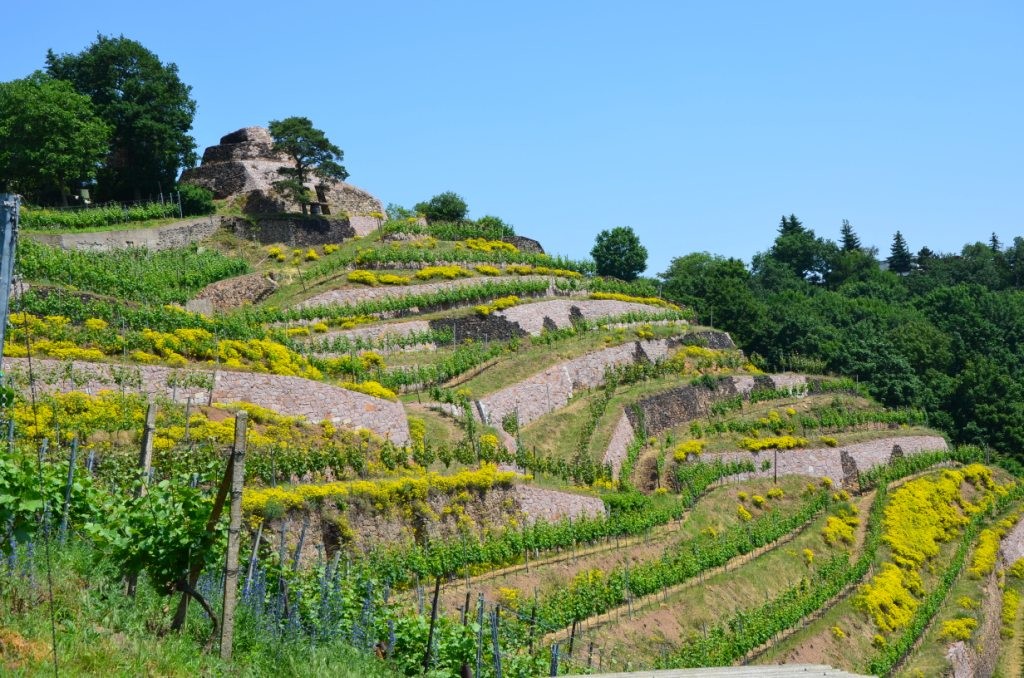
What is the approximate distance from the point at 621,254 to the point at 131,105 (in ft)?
107

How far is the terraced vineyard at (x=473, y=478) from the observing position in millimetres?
15719

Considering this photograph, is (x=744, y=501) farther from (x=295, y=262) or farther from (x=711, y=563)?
(x=295, y=262)

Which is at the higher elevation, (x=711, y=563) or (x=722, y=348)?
(x=722, y=348)

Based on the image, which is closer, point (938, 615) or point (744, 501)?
point (938, 615)

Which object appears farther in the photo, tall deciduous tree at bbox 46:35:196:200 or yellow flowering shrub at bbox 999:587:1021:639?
tall deciduous tree at bbox 46:35:196:200

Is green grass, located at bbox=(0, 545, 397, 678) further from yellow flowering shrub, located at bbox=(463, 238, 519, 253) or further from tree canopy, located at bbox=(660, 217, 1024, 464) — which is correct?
tree canopy, located at bbox=(660, 217, 1024, 464)

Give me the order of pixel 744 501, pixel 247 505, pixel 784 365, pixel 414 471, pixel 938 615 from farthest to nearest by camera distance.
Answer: pixel 784 365
pixel 744 501
pixel 938 615
pixel 414 471
pixel 247 505

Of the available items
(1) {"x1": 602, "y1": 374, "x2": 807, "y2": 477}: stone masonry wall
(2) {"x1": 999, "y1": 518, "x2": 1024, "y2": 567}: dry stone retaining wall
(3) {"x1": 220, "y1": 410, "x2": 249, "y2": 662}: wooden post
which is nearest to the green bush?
(1) {"x1": 602, "y1": 374, "x2": 807, "y2": 477}: stone masonry wall

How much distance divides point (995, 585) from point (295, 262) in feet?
100

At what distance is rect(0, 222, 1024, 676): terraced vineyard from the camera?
51.6 ft

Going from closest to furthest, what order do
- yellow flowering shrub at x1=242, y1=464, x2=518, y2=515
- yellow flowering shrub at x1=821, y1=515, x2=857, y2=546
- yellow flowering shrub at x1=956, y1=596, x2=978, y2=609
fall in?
yellow flowering shrub at x1=242, y1=464, x2=518, y2=515 < yellow flowering shrub at x1=956, y1=596, x2=978, y2=609 < yellow flowering shrub at x1=821, y1=515, x2=857, y2=546

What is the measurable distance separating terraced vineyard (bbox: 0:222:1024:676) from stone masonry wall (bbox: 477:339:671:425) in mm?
124

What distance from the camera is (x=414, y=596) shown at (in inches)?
988

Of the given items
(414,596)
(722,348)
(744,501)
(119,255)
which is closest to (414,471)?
(414,596)
